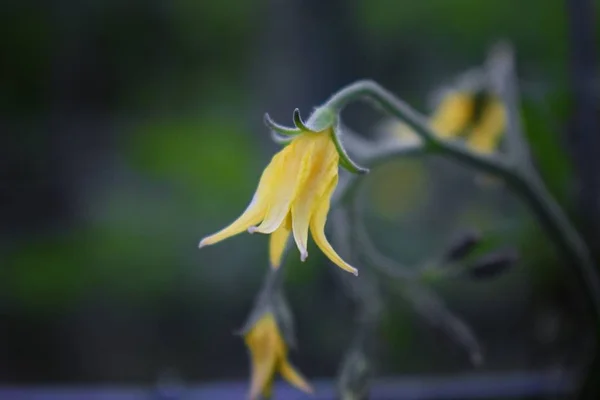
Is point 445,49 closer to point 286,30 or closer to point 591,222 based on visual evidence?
point 286,30

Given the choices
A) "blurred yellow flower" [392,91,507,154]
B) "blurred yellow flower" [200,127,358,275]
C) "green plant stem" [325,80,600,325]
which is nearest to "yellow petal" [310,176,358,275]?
"blurred yellow flower" [200,127,358,275]

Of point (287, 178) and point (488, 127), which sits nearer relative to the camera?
point (287, 178)

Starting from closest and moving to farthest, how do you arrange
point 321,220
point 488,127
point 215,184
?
point 321,220 < point 488,127 < point 215,184

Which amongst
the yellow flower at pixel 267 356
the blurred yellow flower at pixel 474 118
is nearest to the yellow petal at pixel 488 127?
the blurred yellow flower at pixel 474 118

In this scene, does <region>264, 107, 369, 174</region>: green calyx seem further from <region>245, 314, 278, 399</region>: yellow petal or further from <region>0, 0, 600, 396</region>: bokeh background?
A: <region>0, 0, 600, 396</region>: bokeh background

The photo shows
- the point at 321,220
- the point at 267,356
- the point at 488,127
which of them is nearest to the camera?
the point at 321,220

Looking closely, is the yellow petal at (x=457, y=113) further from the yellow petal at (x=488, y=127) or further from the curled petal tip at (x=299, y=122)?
the curled petal tip at (x=299, y=122)

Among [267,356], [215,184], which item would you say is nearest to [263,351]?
[267,356]

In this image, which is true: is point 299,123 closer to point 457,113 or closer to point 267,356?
point 267,356
